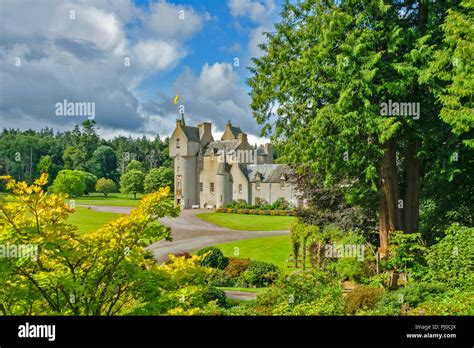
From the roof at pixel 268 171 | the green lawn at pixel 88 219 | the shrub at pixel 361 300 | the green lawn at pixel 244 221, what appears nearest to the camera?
the shrub at pixel 361 300

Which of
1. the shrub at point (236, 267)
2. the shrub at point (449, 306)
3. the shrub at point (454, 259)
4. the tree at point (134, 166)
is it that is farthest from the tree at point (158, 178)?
the shrub at point (449, 306)

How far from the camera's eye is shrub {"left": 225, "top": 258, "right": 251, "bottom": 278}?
666 inches

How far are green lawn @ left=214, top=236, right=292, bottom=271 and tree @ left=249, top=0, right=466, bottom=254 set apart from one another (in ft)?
13.8

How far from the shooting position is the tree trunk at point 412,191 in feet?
50.2

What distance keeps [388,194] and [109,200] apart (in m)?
9.48

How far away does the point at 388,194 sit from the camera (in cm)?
1491

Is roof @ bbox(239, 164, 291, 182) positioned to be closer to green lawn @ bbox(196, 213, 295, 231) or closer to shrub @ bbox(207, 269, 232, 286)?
green lawn @ bbox(196, 213, 295, 231)

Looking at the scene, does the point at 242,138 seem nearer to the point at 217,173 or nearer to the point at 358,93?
the point at 217,173

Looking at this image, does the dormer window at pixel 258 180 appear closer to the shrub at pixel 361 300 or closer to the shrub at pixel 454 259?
the shrub at pixel 454 259

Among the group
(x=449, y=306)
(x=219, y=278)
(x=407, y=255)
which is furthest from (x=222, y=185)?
(x=449, y=306)

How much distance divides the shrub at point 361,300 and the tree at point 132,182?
7904 millimetres
